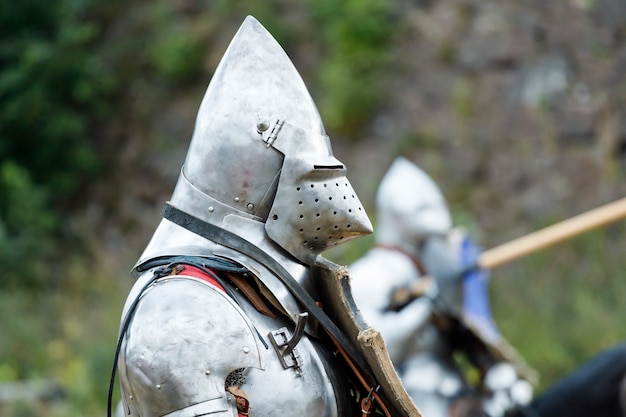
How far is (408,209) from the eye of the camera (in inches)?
251

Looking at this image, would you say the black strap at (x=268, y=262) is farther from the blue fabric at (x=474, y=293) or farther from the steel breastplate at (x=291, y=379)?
the blue fabric at (x=474, y=293)

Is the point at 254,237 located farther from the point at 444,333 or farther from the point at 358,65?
the point at 358,65

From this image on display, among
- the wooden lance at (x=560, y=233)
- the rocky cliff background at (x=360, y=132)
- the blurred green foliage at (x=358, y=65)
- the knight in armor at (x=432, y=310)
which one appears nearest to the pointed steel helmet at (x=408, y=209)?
the knight in armor at (x=432, y=310)

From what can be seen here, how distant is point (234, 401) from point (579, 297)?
19.7 feet

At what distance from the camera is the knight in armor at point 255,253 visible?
2756mm

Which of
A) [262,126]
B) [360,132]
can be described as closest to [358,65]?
[360,132]

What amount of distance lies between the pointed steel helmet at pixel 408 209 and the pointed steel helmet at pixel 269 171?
3252 millimetres

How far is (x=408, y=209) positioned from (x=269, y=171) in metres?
3.45

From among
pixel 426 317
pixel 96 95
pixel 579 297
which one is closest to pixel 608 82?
pixel 579 297

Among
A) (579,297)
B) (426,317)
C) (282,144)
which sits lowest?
(579,297)

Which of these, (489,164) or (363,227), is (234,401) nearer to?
(363,227)

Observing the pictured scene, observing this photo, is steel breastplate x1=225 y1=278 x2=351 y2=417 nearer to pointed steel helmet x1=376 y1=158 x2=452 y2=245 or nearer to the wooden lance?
pointed steel helmet x1=376 y1=158 x2=452 y2=245

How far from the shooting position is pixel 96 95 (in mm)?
12297

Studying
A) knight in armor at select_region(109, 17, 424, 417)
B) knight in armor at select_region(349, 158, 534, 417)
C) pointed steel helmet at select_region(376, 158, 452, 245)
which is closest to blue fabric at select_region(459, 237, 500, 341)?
knight in armor at select_region(349, 158, 534, 417)
